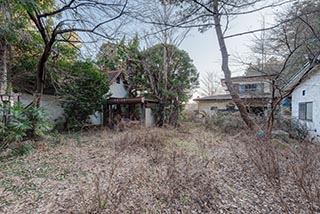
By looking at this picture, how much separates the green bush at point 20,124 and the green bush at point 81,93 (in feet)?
11.6

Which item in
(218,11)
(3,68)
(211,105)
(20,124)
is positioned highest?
(218,11)

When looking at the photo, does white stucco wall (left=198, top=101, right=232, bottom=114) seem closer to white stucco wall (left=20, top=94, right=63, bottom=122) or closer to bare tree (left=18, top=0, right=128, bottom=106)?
white stucco wall (left=20, top=94, right=63, bottom=122)

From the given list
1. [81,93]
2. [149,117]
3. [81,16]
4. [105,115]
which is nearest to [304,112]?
[149,117]

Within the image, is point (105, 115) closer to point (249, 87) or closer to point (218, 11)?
point (218, 11)

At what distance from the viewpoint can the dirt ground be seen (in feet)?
9.05

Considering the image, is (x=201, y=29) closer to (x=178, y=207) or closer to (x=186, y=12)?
(x=186, y=12)

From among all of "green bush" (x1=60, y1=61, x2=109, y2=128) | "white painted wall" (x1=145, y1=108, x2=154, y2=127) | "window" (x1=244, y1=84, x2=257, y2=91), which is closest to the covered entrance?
"white painted wall" (x1=145, y1=108, x2=154, y2=127)

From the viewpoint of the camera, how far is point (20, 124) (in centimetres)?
507

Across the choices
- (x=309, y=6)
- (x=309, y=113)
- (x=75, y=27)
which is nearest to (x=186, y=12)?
(x=75, y=27)

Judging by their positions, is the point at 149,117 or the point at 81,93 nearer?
the point at 81,93

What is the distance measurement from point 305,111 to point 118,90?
482 inches

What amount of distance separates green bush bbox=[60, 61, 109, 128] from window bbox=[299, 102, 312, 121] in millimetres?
11007

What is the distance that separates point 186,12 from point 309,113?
7.87m

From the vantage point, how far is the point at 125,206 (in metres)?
2.69
